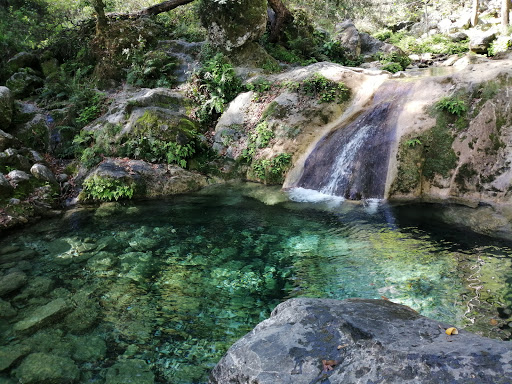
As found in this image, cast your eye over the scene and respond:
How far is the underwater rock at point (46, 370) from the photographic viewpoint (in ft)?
12.3

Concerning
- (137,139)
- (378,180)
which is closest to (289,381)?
(378,180)

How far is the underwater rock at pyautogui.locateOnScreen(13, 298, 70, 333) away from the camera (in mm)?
4676

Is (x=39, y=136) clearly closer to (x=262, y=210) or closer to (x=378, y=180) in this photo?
(x=262, y=210)

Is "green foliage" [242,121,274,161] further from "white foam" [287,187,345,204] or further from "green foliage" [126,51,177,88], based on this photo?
"green foliage" [126,51,177,88]

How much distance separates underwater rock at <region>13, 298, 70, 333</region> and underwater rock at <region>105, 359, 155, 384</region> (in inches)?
61.3

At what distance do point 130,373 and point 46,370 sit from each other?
3.18 feet

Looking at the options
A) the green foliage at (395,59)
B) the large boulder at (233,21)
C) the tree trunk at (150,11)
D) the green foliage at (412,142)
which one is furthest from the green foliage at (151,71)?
the green foliage at (395,59)

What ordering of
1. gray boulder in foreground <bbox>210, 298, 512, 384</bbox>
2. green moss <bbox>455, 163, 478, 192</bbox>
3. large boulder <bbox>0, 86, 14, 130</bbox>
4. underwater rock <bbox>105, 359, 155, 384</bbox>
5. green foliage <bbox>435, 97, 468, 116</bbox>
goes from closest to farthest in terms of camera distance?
gray boulder in foreground <bbox>210, 298, 512, 384</bbox>, underwater rock <bbox>105, 359, 155, 384</bbox>, green moss <bbox>455, 163, 478, 192</bbox>, green foliage <bbox>435, 97, 468, 116</bbox>, large boulder <bbox>0, 86, 14, 130</bbox>

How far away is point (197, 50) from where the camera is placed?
16797 millimetres

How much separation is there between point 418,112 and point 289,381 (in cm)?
892

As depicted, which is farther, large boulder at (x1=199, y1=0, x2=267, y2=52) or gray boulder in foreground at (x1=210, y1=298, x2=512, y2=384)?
large boulder at (x1=199, y1=0, x2=267, y2=52)

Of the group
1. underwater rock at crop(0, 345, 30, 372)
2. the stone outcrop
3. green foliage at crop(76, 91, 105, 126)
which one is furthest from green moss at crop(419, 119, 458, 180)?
green foliage at crop(76, 91, 105, 126)

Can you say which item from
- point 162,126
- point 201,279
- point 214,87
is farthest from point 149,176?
point 201,279

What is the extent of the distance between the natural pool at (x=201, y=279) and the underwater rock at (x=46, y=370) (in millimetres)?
16
